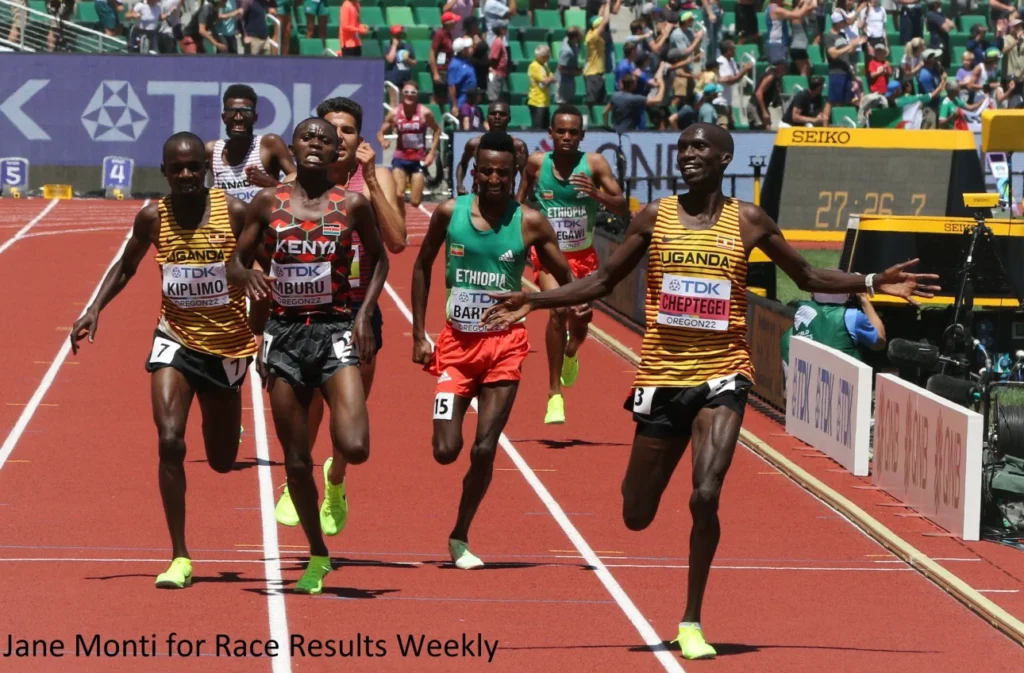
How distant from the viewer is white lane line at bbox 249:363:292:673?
8023 millimetres

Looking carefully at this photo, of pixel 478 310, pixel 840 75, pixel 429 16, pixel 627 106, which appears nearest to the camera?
pixel 478 310

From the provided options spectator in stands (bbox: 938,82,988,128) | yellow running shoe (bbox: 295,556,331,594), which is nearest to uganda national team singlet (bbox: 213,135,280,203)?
yellow running shoe (bbox: 295,556,331,594)

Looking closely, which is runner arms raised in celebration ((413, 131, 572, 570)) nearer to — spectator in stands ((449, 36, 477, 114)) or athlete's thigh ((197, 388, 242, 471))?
Answer: athlete's thigh ((197, 388, 242, 471))

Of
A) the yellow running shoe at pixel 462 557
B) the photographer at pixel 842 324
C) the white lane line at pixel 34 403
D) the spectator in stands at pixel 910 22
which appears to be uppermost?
the spectator in stands at pixel 910 22

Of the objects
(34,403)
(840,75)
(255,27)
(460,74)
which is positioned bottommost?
(34,403)

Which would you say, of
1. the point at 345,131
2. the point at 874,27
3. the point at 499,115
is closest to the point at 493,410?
the point at 345,131

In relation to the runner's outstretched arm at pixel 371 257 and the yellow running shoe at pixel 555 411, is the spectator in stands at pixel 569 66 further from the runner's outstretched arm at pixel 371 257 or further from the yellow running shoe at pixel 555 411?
the runner's outstretched arm at pixel 371 257

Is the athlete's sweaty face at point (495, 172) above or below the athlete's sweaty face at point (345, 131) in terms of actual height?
below

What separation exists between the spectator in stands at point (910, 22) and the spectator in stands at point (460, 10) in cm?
923

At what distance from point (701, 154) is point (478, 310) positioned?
79.6 inches

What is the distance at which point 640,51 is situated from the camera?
3372 centimetres

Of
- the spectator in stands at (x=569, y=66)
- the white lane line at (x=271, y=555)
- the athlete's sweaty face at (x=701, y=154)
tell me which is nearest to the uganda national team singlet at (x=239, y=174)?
the white lane line at (x=271, y=555)

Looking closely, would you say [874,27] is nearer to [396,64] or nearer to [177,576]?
[396,64]

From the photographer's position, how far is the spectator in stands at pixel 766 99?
34.4 meters
